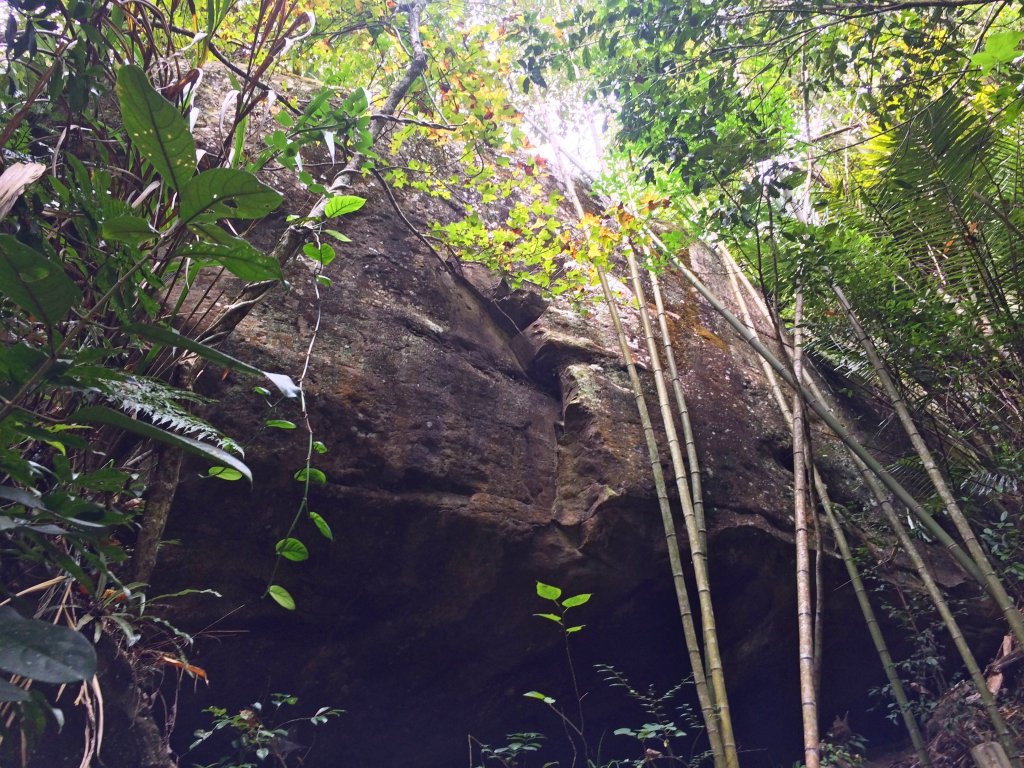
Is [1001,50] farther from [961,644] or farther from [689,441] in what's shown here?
[961,644]

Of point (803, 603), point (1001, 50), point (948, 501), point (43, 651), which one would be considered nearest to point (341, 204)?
point (43, 651)

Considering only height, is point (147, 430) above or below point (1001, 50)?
below

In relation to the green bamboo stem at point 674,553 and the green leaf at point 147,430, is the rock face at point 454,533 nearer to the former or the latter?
the green bamboo stem at point 674,553

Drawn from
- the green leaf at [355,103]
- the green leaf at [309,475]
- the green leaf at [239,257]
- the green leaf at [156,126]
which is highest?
the green leaf at [355,103]

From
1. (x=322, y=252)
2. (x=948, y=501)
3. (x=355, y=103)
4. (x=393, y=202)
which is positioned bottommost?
(x=948, y=501)

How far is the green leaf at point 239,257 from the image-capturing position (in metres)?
0.95

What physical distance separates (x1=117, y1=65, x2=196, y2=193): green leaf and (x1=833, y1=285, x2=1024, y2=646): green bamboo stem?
96.8 inches

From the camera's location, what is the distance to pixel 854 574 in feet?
9.10

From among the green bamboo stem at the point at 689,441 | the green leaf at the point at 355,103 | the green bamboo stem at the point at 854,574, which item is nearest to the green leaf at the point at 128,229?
the green leaf at the point at 355,103

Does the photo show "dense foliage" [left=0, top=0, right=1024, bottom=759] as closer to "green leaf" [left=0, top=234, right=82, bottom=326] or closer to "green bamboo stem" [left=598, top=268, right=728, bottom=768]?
"green leaf" [left=0, top=234, right=82, bottom=326]

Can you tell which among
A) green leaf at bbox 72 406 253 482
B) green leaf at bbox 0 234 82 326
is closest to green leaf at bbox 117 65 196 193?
green leaf at bbox 0 234 82 326

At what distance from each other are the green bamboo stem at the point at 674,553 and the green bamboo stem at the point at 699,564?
0.10 feet

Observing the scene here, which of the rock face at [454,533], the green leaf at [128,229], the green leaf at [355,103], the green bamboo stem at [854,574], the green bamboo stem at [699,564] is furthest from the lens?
the green bamboo stem at [854,574]

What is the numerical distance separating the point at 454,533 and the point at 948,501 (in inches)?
70.5
